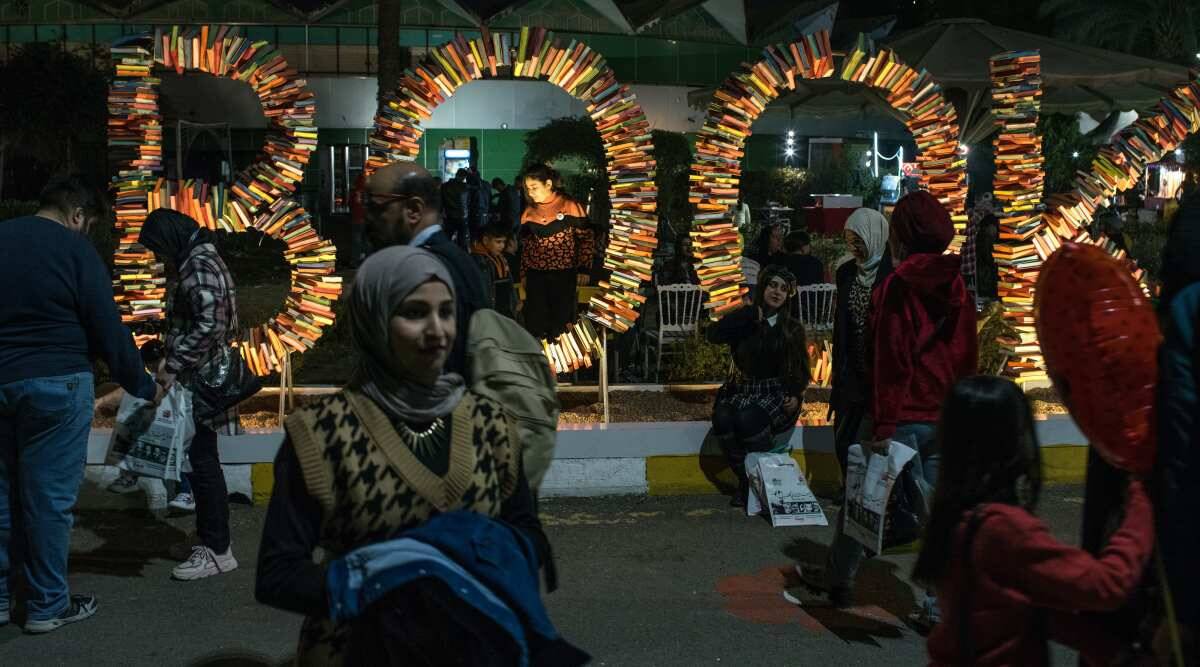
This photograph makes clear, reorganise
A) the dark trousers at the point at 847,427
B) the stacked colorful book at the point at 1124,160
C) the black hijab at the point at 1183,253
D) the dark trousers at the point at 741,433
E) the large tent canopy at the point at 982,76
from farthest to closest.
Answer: the large tent canopy at the point at 982,76
the stacked colorful book at the point at 1124,160
the dark trousers at the point at 741,433
the dark trousers at the point at 847,427
the black hijab at the point at 1183,253

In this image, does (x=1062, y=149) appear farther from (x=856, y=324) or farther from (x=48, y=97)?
(x=856, y=324)

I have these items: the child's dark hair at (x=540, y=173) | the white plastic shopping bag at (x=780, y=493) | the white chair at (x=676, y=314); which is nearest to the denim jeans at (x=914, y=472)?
the white plastic shopping bag at (x=780, y=493)

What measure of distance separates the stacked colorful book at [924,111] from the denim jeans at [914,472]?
11.9 feet

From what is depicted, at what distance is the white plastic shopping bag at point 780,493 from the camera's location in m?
7.62

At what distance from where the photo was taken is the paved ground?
5641mm

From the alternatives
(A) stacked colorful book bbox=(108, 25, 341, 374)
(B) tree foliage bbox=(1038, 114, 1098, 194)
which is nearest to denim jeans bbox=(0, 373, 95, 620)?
(A) stacked colorful book bbox=(108, 25, 341, 374)

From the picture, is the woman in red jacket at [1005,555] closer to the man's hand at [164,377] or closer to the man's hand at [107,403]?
the man's hand at [164,377]

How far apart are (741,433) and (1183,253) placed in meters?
4.79

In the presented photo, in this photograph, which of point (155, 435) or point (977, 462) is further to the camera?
point (155, 435)

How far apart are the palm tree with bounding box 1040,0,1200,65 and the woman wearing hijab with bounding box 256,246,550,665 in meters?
35.1

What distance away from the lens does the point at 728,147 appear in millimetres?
8961

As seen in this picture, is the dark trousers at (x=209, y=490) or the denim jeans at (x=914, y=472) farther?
the dark trousers at (x=209, y=490)

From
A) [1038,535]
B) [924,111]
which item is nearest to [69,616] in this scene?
[1038,535]

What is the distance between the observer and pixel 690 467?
8344mm
